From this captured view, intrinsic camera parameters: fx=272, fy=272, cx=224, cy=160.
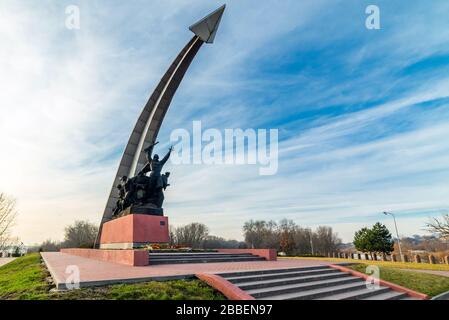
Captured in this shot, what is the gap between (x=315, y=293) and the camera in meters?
5.77

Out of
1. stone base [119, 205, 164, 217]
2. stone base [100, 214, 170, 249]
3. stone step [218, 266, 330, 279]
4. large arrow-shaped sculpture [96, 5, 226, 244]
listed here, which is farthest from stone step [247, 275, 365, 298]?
large arrow-shaped sculpture [96, 5, 226, 244]

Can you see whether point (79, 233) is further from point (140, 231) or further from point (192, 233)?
point (140, 231)

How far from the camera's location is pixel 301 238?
180 ft

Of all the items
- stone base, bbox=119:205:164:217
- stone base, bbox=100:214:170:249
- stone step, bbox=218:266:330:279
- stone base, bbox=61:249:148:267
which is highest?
stone base, bbox=119:205:164:217

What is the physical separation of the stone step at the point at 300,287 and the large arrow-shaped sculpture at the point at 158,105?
50.7 ft

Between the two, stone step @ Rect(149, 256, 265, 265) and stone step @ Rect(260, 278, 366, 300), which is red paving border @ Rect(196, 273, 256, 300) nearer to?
stone step @ Rect(260, 278, 366, 300)

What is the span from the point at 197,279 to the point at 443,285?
7.89m

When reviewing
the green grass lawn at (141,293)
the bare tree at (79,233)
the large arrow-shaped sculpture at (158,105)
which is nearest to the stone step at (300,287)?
the green grass lawn at (141,293)

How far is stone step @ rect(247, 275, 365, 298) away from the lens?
5423 millimetres

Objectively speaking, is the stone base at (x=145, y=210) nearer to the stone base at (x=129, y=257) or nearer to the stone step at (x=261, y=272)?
the stone base at (x=129, y=257)

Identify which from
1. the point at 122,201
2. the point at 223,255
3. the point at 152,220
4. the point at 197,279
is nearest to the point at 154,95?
the point at 122,201

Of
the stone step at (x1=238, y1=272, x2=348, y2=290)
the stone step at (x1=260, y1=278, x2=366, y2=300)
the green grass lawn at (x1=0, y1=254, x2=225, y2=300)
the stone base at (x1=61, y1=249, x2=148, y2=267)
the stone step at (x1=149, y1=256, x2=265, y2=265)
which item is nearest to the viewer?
the green grass lawn at (x1=0, y1=254, x2=225, y2=300)

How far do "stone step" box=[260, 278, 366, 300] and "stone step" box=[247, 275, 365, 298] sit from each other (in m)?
0.05
